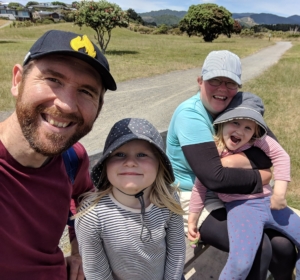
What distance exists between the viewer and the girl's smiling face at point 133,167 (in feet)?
5.16

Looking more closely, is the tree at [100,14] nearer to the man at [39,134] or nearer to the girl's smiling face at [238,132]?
the girl's smiling face at [238,132]

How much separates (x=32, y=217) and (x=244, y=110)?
1394 millimetres

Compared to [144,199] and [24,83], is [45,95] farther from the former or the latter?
[144,199]

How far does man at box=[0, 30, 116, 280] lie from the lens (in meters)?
1.30

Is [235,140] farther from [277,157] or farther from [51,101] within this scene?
[51,101]

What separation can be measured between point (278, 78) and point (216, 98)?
1334 cm

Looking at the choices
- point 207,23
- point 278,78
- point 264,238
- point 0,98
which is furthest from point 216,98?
point 207,23

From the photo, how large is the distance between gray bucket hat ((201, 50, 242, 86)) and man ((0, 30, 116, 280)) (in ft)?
2.97

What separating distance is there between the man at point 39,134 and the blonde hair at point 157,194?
216mm

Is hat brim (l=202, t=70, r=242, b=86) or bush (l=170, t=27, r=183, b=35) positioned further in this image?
bush (l=170, t=27, r=183, b=35)

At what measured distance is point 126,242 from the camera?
1.64m

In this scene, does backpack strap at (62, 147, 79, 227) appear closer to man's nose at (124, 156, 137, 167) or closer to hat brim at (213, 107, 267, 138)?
man's nose at (124, 156, 137, 167)

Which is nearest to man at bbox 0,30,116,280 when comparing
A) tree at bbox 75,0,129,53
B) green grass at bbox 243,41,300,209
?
green grass at bbox 243,41,300,209

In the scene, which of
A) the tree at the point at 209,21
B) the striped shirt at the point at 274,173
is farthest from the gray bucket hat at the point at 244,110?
the tree at the point at 209,21
